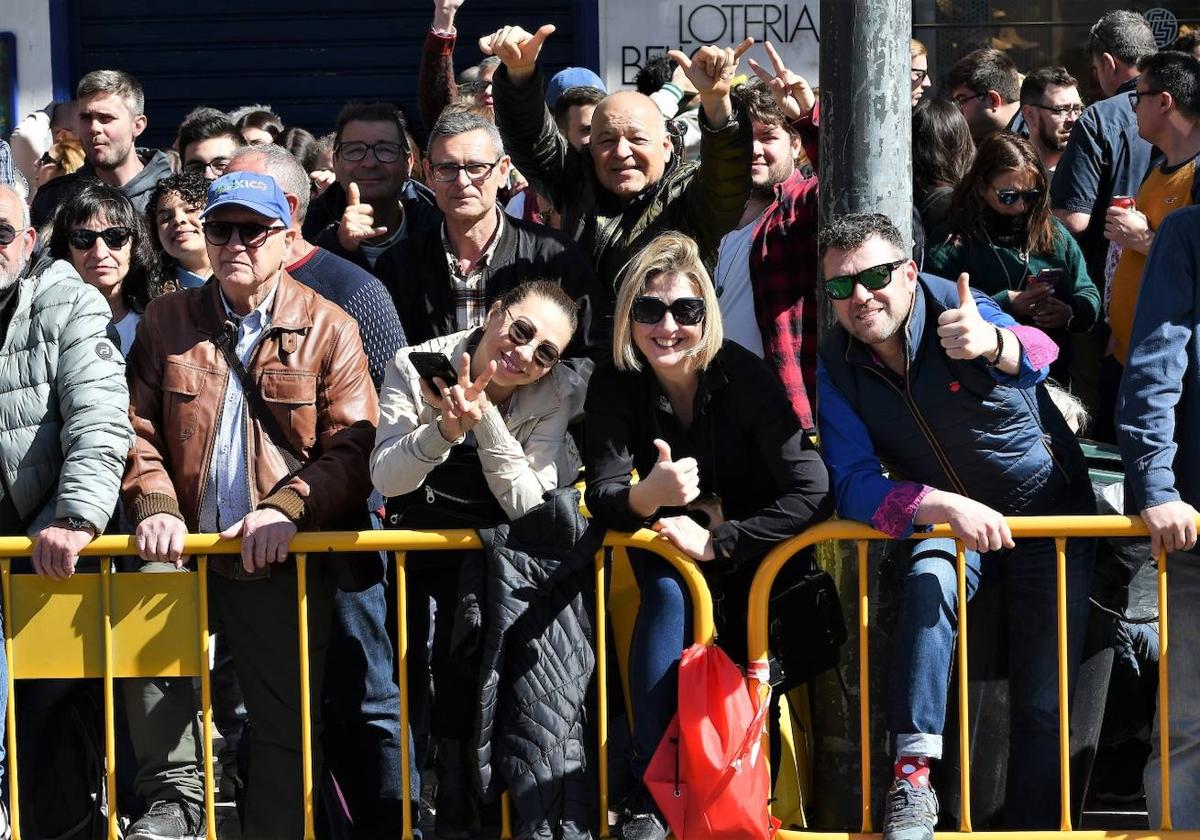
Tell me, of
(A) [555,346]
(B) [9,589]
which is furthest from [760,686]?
(B) [9,589]

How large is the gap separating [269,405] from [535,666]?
111cm

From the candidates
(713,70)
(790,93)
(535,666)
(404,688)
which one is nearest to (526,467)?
(535,666)

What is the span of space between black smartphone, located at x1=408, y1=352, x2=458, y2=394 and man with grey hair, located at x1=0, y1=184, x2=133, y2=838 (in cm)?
94

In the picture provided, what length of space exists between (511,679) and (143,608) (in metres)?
1.09

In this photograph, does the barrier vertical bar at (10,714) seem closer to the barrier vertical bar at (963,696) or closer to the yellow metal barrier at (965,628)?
the yellow metal barrier at (965,628)

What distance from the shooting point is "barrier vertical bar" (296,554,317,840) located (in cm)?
478

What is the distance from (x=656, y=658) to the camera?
15.1 feet

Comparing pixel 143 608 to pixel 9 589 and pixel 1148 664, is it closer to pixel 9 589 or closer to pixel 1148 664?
pixel 9 589

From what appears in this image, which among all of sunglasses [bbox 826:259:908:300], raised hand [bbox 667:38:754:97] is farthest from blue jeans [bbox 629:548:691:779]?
raised hand [bbox 667:38:754:97]

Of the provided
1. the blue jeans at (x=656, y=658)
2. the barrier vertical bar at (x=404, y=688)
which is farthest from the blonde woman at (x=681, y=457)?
the barrier vertical bar at (x=404, y=688)

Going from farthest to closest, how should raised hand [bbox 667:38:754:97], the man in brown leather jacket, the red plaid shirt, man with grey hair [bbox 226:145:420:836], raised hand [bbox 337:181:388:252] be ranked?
raised hand [bbox 337:181:388:252], the red plaid shirt, raised hand [bbox 667:38:754:97], man with grey hair [bbox 226:145:420:836], the man in brown leather jacket

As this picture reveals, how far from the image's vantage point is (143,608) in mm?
4844

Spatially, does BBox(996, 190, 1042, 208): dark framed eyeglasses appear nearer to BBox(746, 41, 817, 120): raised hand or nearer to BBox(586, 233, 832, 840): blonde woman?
BBox(746, 41, 817, 120): raised hand

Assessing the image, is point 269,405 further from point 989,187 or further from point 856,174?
point 989,187
